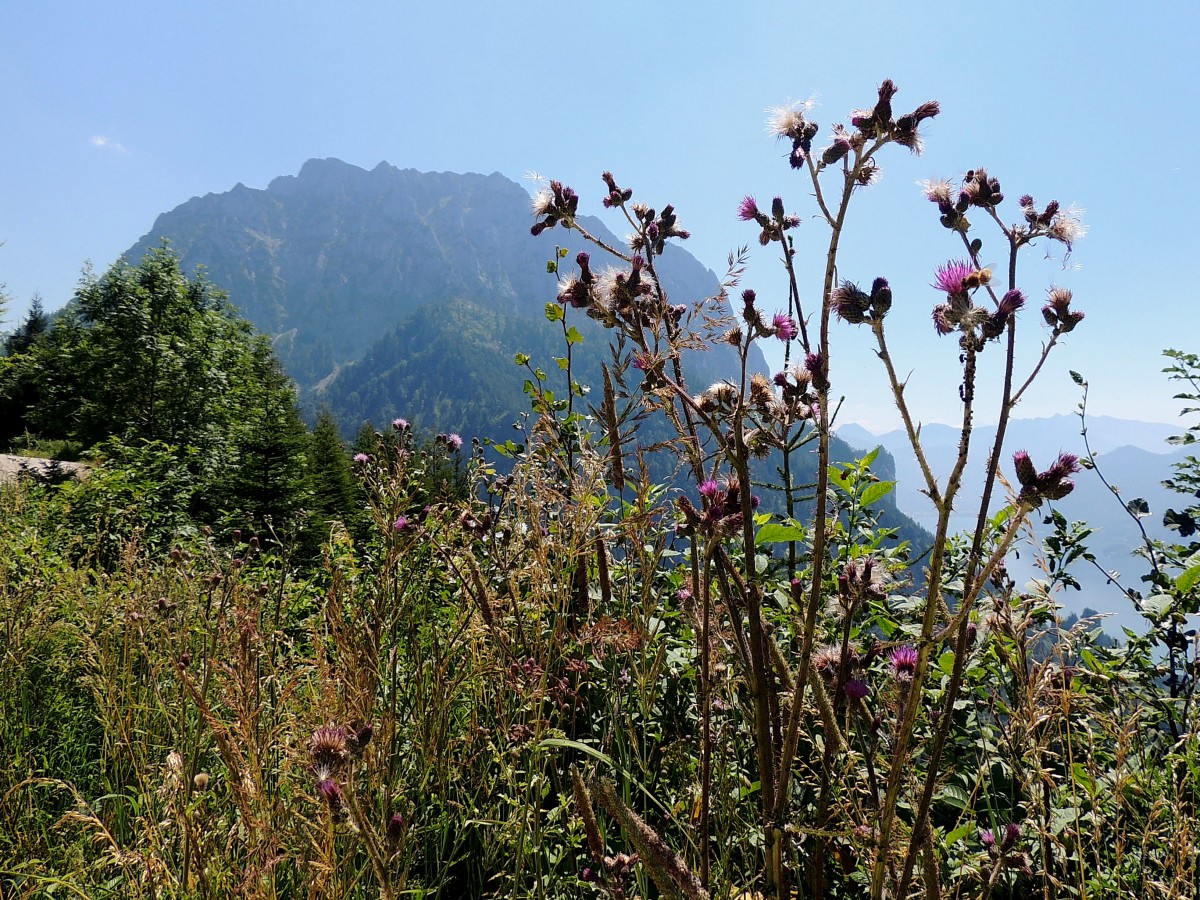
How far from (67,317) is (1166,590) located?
158ft

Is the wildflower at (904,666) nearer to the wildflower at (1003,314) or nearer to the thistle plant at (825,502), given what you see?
the thistle plant at (825,502)

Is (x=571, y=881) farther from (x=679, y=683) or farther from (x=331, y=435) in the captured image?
(x=331, y=435)

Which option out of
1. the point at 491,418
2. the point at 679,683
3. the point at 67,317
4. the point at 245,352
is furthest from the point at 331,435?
the point at 491,418

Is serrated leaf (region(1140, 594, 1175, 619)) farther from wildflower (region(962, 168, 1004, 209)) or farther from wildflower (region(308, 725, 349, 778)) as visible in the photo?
wildflower (region(308, 725, 349, 778))

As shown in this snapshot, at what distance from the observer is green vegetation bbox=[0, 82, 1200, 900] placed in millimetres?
907

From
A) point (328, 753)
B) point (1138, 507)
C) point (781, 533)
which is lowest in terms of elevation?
point (328, 753)

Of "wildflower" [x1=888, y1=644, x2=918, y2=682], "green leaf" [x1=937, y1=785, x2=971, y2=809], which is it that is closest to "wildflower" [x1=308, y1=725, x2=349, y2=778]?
"wildflower" [x1=888, y1=644, x2=918, y2=682]

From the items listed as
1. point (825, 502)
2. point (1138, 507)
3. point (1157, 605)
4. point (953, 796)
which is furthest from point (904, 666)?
point (1138, 507)

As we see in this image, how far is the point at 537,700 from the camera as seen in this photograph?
1221 millimetres

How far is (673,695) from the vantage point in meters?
1.85

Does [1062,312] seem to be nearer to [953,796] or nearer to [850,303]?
[850,303]

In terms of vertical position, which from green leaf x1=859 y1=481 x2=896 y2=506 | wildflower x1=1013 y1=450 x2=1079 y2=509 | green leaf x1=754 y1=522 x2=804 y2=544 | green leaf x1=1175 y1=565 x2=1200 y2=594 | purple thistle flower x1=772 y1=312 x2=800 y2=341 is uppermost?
purple thistle flower x1=772 y1=312 x2=800 y2=341

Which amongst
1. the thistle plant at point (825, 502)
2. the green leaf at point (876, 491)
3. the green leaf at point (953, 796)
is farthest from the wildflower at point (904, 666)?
the green leaf at point (876, 491)

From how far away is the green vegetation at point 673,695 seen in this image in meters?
0.91
